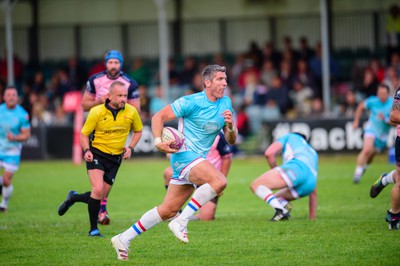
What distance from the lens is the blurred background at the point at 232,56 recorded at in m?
25.2

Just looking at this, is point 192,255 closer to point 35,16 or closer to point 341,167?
point 341,167

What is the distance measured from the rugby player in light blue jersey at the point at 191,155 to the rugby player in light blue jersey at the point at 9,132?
5.96 metres

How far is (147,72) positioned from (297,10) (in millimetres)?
5730

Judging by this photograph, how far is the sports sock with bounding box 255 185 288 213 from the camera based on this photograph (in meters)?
12.3

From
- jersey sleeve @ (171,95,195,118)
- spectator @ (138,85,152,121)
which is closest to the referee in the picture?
jersey sleeve @ (171,95,195,118)

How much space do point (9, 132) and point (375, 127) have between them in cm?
788

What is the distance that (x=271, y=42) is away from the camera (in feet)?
94.6

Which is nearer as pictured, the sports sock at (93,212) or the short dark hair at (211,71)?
the short dark hair at (211,71)

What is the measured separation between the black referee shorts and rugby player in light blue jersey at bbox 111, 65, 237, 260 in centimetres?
205

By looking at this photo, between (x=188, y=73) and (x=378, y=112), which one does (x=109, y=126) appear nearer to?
(x=378, y=112)

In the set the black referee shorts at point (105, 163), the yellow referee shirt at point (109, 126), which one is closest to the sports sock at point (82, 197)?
the black referee shorts at point (105, 163)

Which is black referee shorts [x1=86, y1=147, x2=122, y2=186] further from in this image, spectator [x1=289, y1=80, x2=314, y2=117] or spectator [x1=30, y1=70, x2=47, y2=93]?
spectator [x1=30, y1=70, x2=47, y2=93]

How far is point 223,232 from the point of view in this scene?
1148 cm

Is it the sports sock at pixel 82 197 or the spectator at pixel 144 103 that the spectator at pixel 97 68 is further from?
the sports sock at pixel 82 197
